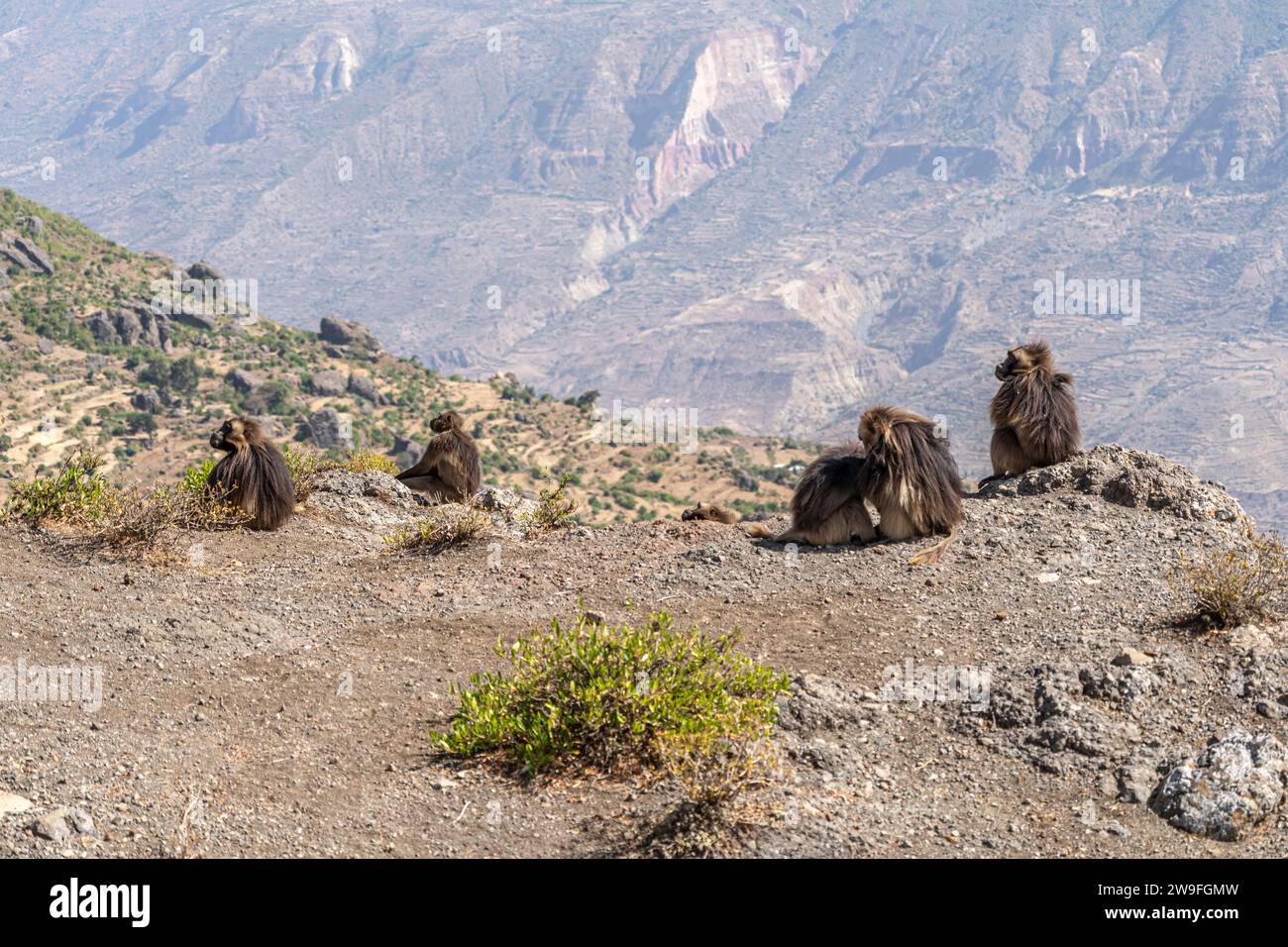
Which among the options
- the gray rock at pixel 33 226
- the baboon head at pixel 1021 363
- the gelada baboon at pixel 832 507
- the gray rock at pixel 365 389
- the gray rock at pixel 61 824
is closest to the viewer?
the gray rock at pixel 61 824

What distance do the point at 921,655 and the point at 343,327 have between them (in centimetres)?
7948

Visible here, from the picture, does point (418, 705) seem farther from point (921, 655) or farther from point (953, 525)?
point (953, 525)

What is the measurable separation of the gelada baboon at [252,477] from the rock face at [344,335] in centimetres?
7234

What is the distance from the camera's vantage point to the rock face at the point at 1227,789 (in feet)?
22.5

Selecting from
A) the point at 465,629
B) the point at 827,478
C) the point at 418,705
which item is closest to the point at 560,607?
the point at 465,629

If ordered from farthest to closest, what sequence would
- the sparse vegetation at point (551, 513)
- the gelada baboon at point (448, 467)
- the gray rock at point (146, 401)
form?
the gray rock at point (146, 401)
the gelada baboon at point (448, 467)
the sparse vegetation at point (551, 513)

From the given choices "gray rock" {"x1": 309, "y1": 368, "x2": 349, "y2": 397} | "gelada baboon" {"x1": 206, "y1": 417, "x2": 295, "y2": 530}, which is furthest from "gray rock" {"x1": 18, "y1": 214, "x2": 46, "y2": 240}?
"gelada baboon" {"x1": 206, "y1": 417, "x2": 295, "y2": 530}

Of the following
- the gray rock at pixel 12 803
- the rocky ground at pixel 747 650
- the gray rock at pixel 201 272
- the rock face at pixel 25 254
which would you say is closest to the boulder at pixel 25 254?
the rock face at pixel 25 254

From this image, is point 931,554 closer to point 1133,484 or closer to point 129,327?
point 1133,484

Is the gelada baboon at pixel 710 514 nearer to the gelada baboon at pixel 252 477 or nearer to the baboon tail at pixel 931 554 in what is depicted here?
the baboon tail at pixel 931 554

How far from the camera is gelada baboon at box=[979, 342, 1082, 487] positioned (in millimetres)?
13109

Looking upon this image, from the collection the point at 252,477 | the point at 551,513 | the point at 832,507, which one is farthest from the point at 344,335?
the point at 832,507

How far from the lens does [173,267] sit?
86062mm

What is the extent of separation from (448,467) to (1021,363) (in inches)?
290
